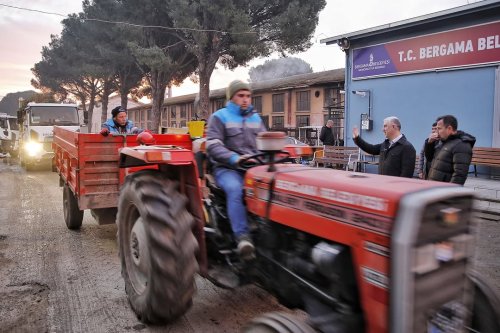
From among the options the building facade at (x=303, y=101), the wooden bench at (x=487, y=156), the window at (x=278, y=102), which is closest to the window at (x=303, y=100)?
the building facade at (x=303, y=101)

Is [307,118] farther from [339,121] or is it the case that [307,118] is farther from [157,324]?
[157,324]

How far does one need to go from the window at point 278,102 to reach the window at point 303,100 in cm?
150

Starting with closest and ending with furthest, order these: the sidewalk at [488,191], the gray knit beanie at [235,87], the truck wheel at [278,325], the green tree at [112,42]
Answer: the truck wheel at [278,325] < the gray knit beanie at [235,87] < the sidewalk at [488,191] < the green tree at [112,42]

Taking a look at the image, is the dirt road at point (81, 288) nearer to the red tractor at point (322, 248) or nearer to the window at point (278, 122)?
the red tractor at point (322, 248)

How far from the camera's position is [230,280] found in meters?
3.02

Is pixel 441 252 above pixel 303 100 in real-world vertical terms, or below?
below

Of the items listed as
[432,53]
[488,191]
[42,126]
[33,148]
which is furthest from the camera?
[42,126]

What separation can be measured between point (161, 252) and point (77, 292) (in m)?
Result: 1.56

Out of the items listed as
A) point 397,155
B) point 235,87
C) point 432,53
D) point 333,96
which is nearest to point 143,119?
point 333,96

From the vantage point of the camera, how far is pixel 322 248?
7.00 feet

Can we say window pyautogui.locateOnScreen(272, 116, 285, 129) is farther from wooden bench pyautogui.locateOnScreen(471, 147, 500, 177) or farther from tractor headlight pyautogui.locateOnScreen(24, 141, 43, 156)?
wooden bench pyautogui.locateOnScreen(471, 147, 500, 177)

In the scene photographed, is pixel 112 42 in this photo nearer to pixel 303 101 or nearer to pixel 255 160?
pixel 303 101

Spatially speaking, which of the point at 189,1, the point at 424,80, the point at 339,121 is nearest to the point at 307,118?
the point at 339,121

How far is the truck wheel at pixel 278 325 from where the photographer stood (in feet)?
6.53
